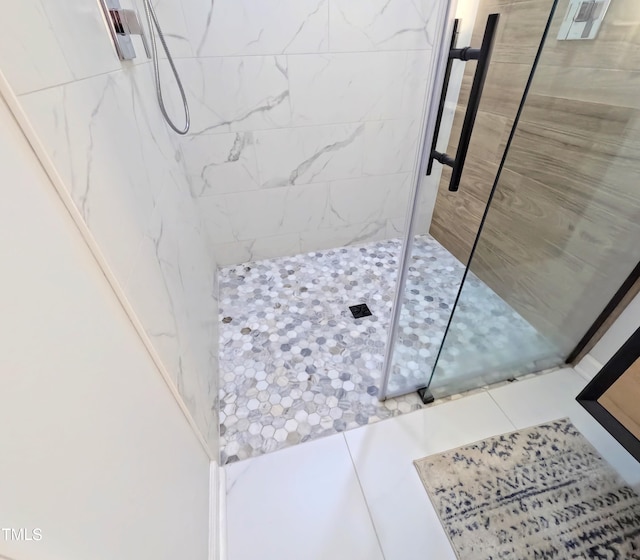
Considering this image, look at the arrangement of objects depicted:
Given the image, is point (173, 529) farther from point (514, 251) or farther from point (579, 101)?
point (579, 101)

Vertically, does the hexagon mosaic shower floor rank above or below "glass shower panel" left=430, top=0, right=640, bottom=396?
below

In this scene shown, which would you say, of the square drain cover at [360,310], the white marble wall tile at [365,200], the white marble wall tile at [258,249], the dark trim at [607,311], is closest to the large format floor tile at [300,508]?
the square drain cover at [360,310]

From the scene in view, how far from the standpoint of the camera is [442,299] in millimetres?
1720

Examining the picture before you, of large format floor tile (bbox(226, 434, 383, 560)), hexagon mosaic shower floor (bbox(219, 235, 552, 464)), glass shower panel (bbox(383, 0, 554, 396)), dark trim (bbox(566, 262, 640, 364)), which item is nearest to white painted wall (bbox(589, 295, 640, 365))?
dark trim (bbox(566, 262, 640, 364))

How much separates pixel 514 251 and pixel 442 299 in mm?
417

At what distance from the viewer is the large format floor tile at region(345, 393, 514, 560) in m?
0.99

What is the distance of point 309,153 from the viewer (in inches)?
74.4

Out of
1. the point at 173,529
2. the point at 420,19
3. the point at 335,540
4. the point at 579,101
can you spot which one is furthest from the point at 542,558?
the point at 420,19

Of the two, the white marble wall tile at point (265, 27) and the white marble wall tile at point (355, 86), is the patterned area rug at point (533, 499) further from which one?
the white marble wall tile at point (265, 27)

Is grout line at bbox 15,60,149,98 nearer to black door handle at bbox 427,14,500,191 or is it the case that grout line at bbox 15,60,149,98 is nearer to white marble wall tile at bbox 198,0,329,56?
white marble wall tile at bbox 198,0,329,56

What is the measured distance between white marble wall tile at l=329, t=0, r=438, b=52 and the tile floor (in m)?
1.82

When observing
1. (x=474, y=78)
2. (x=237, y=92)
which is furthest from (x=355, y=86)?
(x=474, y=78)

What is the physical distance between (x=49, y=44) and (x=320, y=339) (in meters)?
1.41

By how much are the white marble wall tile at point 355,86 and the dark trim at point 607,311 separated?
1376 mm
